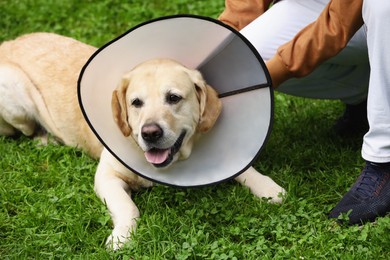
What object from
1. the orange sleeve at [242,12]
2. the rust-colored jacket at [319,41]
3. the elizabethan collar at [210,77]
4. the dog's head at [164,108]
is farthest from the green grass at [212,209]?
the orange sleeve at [242,12]

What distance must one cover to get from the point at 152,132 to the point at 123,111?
0.34 m

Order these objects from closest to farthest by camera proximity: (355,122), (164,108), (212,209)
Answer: (164,108) → (212,209) → (355,122)

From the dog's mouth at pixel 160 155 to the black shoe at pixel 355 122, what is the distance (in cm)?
144

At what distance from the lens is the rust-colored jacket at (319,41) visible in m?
3.37

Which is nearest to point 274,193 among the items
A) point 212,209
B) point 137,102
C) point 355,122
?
point 212,209

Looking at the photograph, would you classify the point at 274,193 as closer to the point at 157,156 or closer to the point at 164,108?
the point at 157,156

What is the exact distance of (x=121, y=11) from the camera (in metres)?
6.74

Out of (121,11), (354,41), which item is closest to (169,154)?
(354,41)

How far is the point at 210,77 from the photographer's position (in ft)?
12.7

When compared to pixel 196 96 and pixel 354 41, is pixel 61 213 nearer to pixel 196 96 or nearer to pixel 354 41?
pixel 196 96

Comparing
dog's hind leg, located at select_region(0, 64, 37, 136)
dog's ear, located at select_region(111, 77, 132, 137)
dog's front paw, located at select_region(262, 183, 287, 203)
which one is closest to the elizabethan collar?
dog's ear, located at select_region(111, 77, 132, 137)

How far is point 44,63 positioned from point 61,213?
4.63ft

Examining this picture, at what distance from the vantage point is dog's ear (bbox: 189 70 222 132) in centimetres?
367

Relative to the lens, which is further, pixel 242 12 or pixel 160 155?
pixel 242 12
